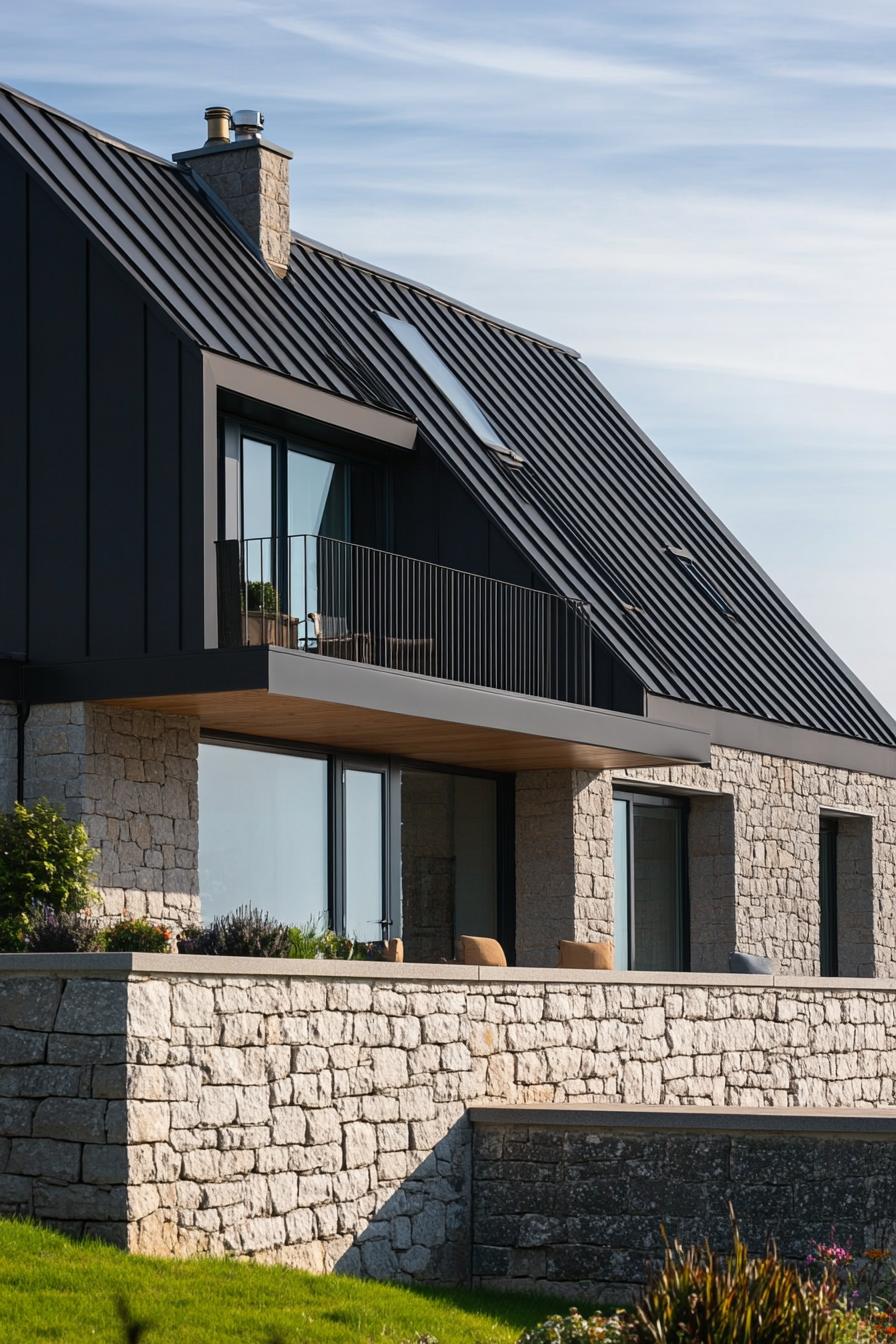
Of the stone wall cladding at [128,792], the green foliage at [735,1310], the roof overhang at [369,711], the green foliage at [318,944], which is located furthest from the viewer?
the stone wall cladding at [128,792]

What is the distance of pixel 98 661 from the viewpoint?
14.6 m

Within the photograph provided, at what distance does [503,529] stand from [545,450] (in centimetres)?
392

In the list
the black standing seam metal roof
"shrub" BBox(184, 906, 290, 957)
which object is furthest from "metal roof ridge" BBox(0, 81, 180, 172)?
"shrub" BBox(184, 906, 290, 957)

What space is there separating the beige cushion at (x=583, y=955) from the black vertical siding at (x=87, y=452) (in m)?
4.72

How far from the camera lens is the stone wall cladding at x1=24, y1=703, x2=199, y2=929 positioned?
47.8 ft

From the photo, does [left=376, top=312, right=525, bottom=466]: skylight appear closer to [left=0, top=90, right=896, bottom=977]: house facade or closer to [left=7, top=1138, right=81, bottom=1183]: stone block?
[left=0, top=90, right=896, bottom=977]: house facade

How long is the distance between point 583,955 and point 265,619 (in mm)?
4354

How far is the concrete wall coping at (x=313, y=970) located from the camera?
10.0 meters

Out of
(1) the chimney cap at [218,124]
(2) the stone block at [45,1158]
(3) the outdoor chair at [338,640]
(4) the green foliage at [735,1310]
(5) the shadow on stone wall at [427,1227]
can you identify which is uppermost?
(1) the chimney cap at [218,124]

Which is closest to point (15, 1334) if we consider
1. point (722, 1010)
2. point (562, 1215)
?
point (562, 1215)

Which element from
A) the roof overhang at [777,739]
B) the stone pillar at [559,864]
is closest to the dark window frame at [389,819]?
the stone pillar at [559,864]

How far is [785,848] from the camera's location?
21.7 meters

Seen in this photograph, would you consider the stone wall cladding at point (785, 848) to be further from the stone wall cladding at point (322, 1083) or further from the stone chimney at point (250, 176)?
the stone chimney at point (250, 176)

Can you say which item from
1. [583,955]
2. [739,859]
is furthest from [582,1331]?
[739,859]
